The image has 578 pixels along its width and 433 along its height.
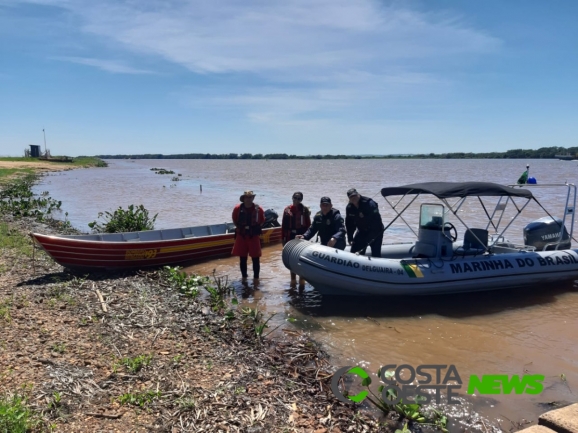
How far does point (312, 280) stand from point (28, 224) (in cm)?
948

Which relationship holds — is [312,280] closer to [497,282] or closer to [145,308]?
[145,308]

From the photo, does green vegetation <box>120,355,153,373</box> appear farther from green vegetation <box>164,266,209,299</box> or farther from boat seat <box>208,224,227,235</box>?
boat seat <box>208,224,227,235</box>

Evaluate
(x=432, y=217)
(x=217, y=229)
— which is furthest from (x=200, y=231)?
(x=432, y=217)

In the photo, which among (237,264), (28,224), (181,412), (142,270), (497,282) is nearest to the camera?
(181,412)

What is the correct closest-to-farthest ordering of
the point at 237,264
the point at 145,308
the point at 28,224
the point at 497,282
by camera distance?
the point at 145,308 < the point at 497,282 < the point at 237,264 < the point at 28,224

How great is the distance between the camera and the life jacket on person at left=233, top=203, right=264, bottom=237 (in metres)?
7.30

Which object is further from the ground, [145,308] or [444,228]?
[444,228]

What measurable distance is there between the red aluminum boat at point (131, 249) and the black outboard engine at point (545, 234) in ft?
20.5

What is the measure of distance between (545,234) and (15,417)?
8.90 m

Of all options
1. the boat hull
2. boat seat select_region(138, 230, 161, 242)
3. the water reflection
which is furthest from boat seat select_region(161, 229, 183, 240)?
the boat hull

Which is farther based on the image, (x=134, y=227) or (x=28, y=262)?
(x=134, y=227)

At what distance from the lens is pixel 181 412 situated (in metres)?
3.42

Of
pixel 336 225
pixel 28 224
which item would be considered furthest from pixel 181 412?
pixel 28 224

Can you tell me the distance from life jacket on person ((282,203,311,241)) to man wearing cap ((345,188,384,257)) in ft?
2.45
